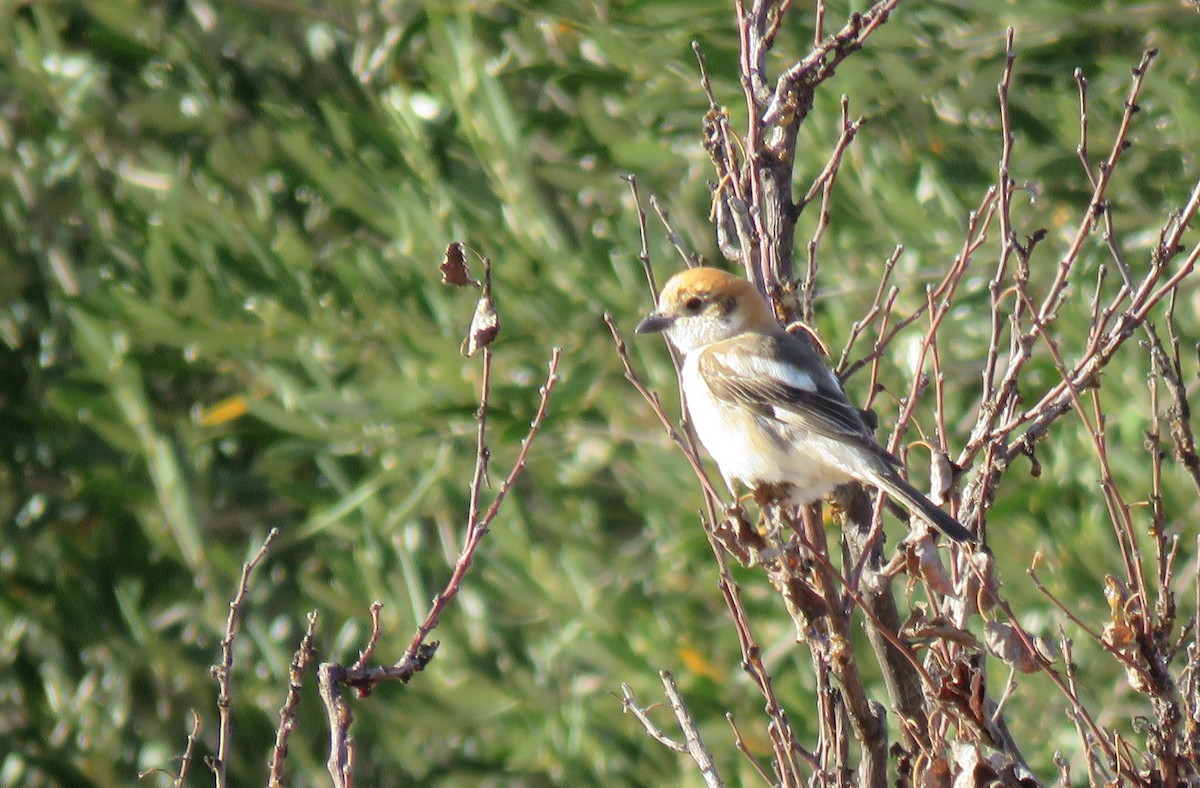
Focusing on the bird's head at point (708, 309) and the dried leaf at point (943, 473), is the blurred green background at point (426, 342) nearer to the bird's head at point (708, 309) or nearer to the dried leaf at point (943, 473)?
the bird's head at point (708, 309)

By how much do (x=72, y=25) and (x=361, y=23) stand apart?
1.30 metres

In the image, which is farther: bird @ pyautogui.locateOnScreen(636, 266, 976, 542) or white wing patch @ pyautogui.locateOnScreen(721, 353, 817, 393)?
white wing patch @ pyautogui.locateOnScreen(721, 353, 817, 393)

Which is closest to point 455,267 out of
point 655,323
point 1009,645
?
point 1009,645

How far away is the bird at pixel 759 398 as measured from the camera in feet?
9.73

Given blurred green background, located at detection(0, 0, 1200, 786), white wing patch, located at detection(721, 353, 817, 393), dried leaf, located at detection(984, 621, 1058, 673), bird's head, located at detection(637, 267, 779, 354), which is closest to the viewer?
dried leaf, located at detection(984, 621, 1058, 673)

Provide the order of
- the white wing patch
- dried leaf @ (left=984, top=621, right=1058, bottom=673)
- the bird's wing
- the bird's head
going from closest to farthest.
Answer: dried leaf @ (left=984, top=621, right=1058, bottom=673) → the bird's wing → the white wing patch → the bird's head

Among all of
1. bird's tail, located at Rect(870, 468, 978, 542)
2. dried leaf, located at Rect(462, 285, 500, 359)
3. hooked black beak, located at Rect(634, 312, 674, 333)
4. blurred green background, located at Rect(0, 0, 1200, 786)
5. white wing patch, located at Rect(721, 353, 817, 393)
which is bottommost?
blurred green background, located at Rect(0, 0, 1200, 786)

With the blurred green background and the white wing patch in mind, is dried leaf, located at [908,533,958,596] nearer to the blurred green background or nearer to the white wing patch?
the white wing patch

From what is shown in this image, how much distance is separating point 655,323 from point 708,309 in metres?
0.12

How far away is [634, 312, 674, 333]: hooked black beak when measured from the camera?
354cm

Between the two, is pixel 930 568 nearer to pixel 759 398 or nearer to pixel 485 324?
pixel 485 324

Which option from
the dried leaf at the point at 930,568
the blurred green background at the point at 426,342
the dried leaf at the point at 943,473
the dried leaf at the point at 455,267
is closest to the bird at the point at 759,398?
the dried leaf at the point at 943,473

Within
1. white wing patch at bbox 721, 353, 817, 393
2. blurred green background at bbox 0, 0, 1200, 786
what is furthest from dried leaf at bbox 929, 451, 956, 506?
blurred green background at bbox 0, 0, 1200, 786

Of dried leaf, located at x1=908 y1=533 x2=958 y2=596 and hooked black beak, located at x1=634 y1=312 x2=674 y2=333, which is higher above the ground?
dried leaf, located at x1=908 y1=533 x2=958 y2=596
